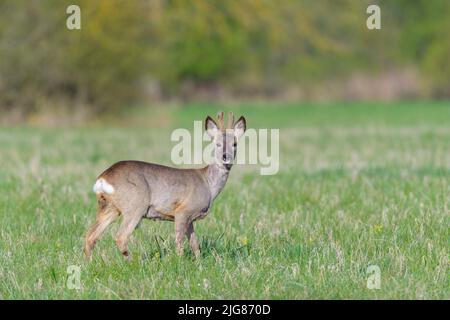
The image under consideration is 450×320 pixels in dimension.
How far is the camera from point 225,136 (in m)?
7.14

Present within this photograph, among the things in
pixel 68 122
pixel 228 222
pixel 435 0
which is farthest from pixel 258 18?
pixel 228 222

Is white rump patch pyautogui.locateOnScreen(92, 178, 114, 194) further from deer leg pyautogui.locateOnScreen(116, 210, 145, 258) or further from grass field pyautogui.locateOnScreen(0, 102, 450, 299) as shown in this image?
grass field pyautogui.locateOnScreen(0, 102, 450, 299)

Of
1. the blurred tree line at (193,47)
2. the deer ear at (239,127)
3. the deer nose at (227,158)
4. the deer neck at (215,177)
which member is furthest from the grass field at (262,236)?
the blurred tree line at (193,47)

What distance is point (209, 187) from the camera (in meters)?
7.29

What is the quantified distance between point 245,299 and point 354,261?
1235 millimetres

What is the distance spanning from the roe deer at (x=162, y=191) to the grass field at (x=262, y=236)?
237mm

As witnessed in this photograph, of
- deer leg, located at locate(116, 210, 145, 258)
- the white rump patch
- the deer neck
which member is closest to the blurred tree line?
the deer neck

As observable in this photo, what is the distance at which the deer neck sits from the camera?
731 cm

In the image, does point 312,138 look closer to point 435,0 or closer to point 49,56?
point 49,56

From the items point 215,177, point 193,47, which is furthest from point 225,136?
point 193,47

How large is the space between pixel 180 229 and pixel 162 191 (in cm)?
31

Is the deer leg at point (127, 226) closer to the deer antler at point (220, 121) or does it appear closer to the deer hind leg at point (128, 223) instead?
the deer hind leg at point (128, 223)

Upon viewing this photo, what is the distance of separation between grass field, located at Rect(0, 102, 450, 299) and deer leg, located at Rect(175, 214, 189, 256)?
9 cm

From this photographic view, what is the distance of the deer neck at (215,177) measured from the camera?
24.0ft
